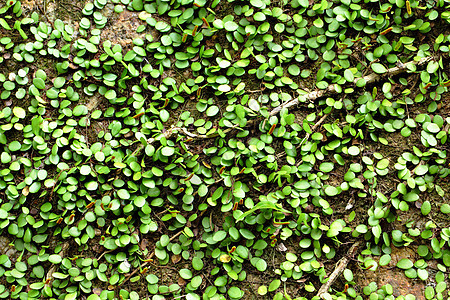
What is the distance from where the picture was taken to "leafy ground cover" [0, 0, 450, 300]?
2107 millimetres

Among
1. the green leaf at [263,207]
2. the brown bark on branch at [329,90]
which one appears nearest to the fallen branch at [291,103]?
the brown bark on branch at [329,90]

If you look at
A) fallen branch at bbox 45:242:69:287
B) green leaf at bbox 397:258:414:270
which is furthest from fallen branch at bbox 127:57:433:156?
green leaf at bbox 397:258:414:270

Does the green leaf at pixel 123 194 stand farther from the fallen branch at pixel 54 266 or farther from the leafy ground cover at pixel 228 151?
the fallen branch at pixel 54 266

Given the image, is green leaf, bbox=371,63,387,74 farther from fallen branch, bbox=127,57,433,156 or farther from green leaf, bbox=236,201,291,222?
green leaf, bbox=236,201,291,222

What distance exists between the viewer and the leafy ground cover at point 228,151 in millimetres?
2107

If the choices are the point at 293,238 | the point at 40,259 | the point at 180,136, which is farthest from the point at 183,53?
the point at 40,259

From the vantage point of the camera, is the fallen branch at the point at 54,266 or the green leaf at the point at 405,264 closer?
the green leaf at the point at 405,264

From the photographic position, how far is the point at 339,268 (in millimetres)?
2086

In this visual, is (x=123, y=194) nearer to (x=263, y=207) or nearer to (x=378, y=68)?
(x=263, y=207)

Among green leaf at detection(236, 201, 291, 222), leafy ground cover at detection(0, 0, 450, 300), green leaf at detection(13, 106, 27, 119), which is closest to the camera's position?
green leaf at detection(236, 201, 291, 222)

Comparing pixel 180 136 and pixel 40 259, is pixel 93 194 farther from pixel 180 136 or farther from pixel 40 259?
pixel 180 136

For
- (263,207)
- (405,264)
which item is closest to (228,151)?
(263,207)

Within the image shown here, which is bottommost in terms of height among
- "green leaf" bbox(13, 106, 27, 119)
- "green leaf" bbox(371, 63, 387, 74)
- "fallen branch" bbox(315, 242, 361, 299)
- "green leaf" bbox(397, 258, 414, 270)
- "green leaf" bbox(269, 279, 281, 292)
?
"green leaf" bbox(269, 279, 281, 292)

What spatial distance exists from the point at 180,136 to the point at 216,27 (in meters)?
0.75
